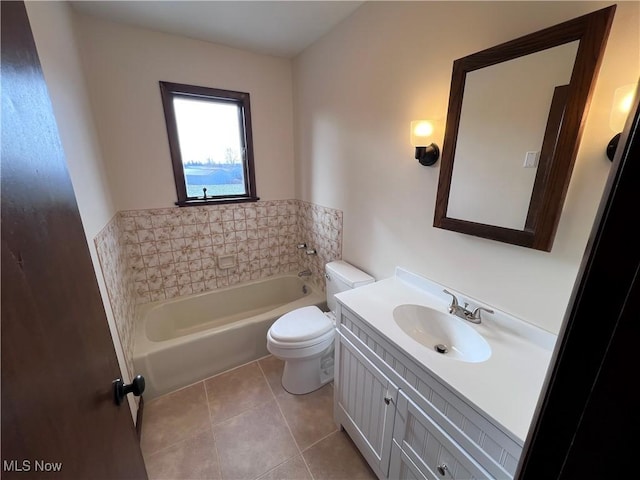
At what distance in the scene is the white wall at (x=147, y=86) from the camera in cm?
177

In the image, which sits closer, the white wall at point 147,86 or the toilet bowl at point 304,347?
the toilet bowl at point 304,347

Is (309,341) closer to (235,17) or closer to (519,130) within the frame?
(519,130)

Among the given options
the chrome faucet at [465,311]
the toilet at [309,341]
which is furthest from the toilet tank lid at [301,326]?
the chrome faucet at [465,311]

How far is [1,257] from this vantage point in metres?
0.33

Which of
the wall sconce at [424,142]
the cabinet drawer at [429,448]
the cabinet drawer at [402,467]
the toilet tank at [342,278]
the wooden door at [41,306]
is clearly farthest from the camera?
the toilet tank at [342,278]

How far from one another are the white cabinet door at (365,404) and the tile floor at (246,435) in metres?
0.17

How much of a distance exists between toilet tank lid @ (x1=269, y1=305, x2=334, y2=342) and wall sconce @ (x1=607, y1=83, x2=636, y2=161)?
60.9 inches

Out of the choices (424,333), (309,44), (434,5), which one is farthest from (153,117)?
(424,333)

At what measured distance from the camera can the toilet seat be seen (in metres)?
1.66

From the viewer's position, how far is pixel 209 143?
2248 mm

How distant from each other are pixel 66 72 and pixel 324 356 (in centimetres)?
222

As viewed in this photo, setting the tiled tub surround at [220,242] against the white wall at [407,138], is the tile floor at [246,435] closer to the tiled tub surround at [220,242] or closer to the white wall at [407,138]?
the tiled tub surround at [220,242]

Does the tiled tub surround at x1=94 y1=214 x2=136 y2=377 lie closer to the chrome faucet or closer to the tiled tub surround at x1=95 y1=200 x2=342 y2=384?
the tiled tub surround at x1=95 y1=200 x2=342 y2=384

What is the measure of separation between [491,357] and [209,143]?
2.41m
